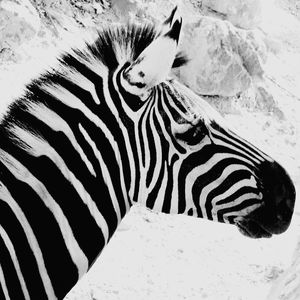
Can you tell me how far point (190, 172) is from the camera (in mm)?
1912

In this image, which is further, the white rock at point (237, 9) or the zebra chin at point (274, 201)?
the white rock at point (237, 9)

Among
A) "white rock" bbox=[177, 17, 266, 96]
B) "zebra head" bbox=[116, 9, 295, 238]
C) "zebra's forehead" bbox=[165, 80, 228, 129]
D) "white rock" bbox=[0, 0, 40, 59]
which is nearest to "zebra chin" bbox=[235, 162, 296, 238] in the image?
"zebra head" bbox=[116, 9, 295, 238]

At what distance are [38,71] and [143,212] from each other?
4712 mm

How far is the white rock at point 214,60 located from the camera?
362 inches

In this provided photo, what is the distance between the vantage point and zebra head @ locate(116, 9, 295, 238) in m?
1.86

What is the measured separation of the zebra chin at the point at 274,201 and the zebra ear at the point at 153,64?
23.6 inches

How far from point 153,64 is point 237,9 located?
33.5ft

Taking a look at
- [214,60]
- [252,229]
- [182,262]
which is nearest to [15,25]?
[214,60]

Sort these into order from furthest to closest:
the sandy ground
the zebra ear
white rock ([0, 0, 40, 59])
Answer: white rock ([0, 0, 40, 59]), the sandy ground, the zebra ear

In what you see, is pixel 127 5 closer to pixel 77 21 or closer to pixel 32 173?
pixel 77 21

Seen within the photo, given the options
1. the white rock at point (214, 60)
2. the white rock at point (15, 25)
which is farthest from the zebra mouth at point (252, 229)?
the white rock at point (214, 60)

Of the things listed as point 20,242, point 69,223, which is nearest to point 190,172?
point 69,223

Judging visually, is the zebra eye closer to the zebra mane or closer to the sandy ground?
the zebra mane

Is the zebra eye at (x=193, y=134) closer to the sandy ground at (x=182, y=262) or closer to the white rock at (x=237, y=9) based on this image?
the sandy ground at (x=182, y=262)
